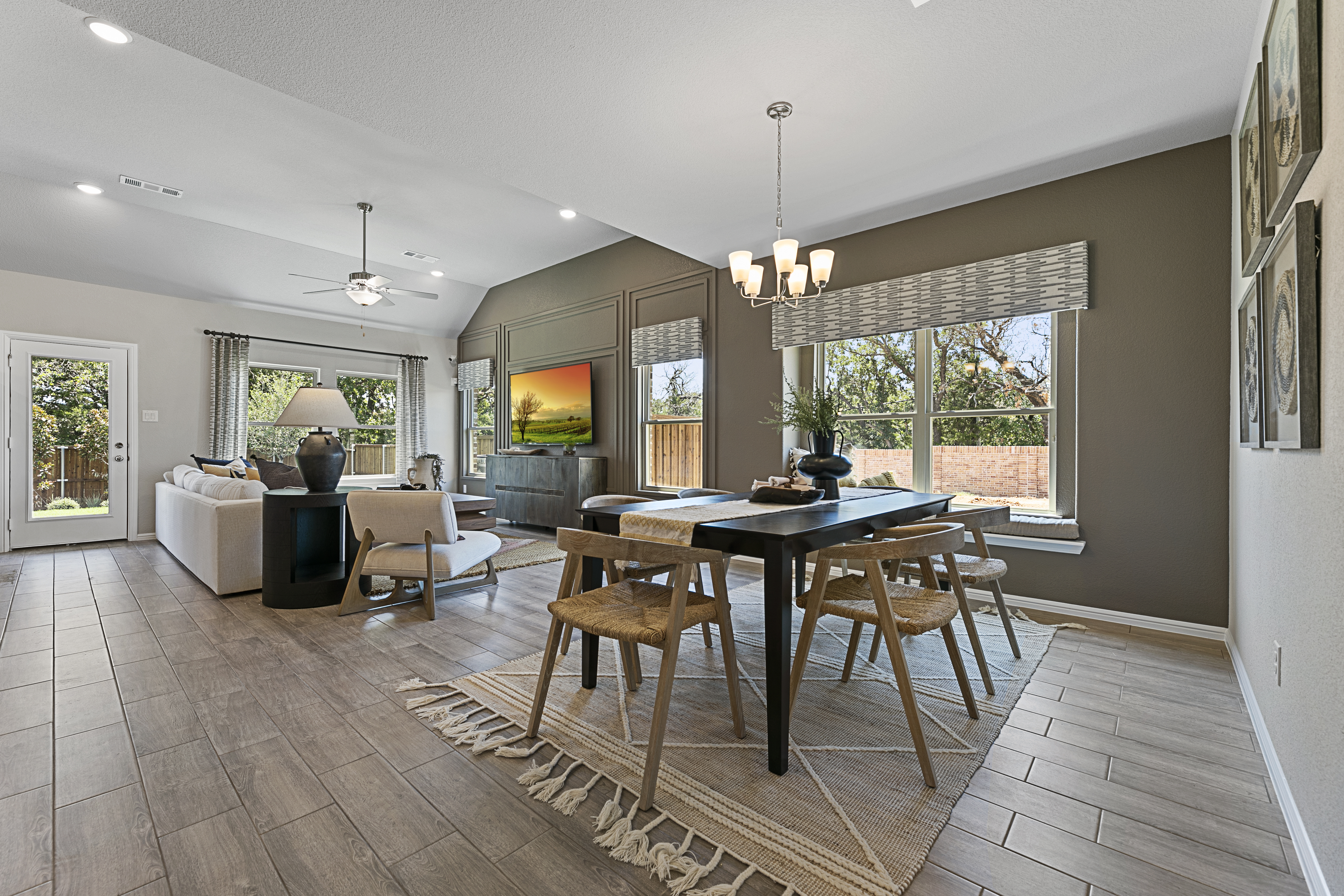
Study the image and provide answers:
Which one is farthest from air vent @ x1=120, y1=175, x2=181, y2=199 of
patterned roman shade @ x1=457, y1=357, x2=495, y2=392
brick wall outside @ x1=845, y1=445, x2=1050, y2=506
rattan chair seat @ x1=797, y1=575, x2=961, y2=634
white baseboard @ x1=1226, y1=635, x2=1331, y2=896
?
white baseboard @ x1=1226, y1=635, x2=1331, y2=896

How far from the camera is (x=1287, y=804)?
1529mm

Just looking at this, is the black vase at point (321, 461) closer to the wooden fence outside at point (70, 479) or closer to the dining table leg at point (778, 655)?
the dining table leg at point (778, 655)

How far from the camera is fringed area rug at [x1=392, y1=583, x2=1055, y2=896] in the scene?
138 centimetres

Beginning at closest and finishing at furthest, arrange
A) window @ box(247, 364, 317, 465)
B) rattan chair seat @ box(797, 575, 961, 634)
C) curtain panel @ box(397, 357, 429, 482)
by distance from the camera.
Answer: rattan chair seat @ box(797, 575, 961, 634) → window @ box(247, 364, 317, 465) → curtain panel @ box(397, 357, 429, 482)

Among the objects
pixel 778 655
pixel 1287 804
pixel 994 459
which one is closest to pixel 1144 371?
pixel 994 459

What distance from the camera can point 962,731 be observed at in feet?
6.49

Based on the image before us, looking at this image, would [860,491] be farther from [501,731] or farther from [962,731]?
[501,731]

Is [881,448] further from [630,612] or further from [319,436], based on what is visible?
[319,436]

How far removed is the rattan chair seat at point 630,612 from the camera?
5.50 feet

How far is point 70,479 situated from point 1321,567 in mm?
8333

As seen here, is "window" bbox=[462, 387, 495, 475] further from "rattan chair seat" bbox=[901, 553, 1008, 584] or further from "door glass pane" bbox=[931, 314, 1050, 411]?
"rattan chair seat" bbox=[901, 553, 1008, 584]

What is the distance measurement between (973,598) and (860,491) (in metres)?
1.18

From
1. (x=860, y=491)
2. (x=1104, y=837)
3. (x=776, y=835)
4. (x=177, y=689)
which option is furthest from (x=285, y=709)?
(x=860, y=491)

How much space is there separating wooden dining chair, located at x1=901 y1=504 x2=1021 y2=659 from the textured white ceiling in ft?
6.44
